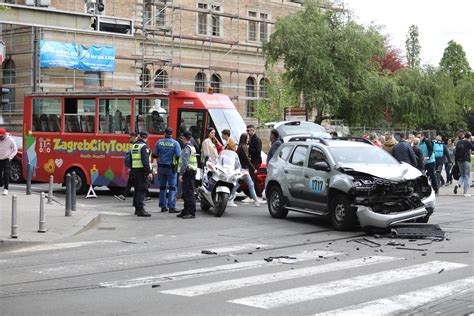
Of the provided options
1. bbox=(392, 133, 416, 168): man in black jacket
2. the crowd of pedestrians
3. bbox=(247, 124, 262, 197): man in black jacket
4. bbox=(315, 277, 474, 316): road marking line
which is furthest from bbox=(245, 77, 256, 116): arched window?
bbox=(315, 277, 474, 316): road marking line

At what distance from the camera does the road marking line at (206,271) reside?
8898mm

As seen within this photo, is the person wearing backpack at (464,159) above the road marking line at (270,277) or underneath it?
above

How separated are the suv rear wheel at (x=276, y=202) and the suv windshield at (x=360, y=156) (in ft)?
6.19

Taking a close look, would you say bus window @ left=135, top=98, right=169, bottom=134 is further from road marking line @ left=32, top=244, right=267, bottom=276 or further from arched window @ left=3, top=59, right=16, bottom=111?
arched window @ left=3, top=59, right=16, bottom=111

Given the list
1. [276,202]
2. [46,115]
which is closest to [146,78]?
[46,115]

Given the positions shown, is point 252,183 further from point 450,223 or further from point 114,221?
point 450,223

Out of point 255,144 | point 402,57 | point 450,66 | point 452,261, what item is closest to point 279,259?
point 452,261

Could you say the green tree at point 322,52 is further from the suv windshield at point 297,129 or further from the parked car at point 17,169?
the parked car at point 17,169

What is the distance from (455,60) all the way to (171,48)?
76162mm

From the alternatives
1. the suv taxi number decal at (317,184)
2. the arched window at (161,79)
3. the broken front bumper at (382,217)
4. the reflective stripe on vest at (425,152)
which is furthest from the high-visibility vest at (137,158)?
the arched window at (161,79)

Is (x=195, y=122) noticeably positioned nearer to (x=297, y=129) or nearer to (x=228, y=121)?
(x=228, y=121)

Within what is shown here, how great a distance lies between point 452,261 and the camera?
10477 millimetres

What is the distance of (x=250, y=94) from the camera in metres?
54.7

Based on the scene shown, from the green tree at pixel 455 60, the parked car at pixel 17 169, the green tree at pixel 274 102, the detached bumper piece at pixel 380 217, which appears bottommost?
the detached bumper piece at pixel 380 217
